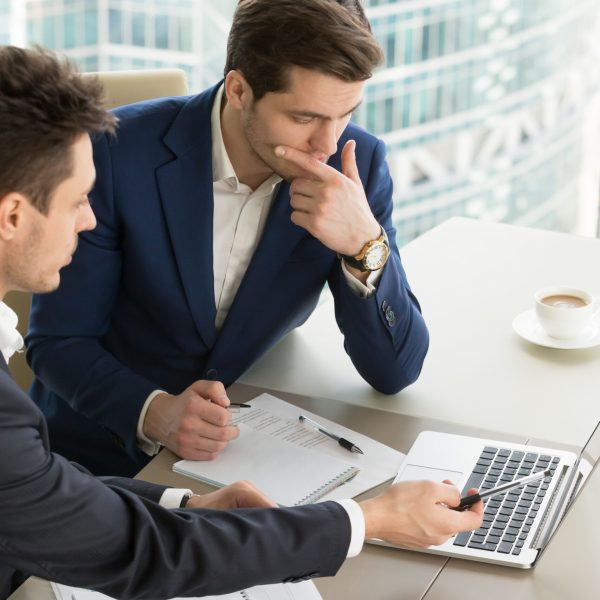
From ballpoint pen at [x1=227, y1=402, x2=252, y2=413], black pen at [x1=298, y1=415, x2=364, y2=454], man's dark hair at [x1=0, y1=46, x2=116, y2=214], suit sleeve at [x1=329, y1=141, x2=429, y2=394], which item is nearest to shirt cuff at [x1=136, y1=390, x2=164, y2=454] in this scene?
ballpoint pen at [x1=227, y1=402, x2=252, y2=413]

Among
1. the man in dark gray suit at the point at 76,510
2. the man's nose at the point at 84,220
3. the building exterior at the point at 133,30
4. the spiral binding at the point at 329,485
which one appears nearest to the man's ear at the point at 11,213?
the man in dark gray suit at the point at 76,510

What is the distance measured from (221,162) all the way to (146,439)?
492mm

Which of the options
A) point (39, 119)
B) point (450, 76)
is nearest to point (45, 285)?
point (39, 119)

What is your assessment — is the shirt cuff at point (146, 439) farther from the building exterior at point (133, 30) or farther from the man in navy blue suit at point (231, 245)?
the building exterior at point (133, 30)

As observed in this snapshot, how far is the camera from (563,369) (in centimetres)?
169

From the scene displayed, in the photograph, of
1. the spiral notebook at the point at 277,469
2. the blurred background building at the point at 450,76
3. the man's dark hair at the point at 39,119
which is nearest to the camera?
the man's dark hair at the point at 39,119

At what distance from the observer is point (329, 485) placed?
52.9 inches

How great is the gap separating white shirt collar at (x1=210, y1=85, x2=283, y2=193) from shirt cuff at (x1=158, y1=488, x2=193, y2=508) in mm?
627

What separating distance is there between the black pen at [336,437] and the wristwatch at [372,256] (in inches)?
10.6

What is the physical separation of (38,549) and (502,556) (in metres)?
0.54

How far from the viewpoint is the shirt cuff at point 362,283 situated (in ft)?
5.34

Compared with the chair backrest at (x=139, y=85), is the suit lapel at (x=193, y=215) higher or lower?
lower

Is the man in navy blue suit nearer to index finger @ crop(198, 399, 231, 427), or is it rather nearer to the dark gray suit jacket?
index finger @ crop(198, 399, 231, 427)

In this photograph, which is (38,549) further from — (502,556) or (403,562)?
(502,556)
